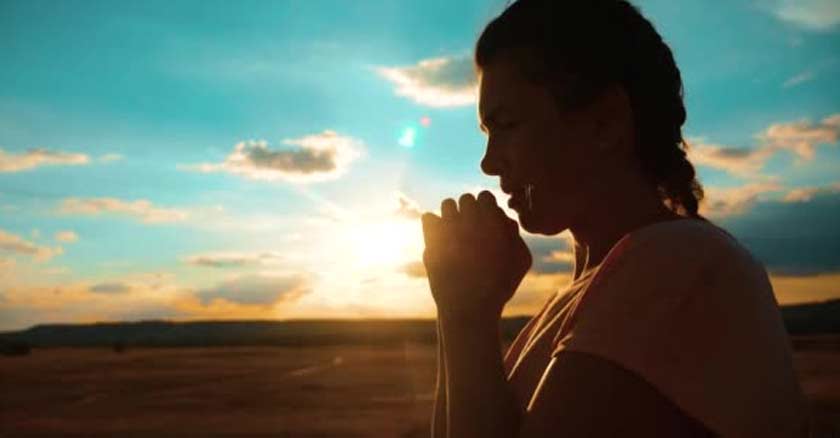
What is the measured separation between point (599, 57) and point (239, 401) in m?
15.5

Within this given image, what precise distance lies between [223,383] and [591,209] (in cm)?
2058

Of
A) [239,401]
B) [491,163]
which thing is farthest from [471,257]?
[239,401]

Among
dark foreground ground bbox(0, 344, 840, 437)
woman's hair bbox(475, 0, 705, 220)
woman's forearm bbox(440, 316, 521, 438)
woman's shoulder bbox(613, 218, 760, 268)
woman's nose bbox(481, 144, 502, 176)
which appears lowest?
dark foreground ground bbox(0, 344, 840, 437)

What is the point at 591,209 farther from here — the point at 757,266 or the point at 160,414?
the point at 160,414

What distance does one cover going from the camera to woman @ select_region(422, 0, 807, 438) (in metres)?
1.64

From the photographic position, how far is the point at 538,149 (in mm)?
2090

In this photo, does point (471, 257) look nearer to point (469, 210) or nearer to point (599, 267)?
point (469, 210)

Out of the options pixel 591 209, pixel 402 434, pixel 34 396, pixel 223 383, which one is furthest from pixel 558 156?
pixel 223 383

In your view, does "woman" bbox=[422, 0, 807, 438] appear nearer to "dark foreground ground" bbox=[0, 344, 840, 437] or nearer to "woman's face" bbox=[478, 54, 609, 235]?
"woman's face" bbox=[478, 54, 609, 235]

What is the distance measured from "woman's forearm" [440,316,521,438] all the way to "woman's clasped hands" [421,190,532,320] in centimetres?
4

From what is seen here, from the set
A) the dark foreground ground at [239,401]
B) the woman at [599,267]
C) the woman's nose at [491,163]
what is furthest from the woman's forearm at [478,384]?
the dark foreground ground at [239,401]

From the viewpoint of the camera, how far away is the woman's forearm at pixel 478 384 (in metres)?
1.88

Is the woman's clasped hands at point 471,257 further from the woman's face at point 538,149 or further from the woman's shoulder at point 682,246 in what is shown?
the woman's shoulder at point 682,246

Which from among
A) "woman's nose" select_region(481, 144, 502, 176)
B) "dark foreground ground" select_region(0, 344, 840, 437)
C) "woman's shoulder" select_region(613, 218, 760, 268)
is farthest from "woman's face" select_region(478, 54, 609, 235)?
"dark foreground ground" select_region(0, 344, 840, 437)
